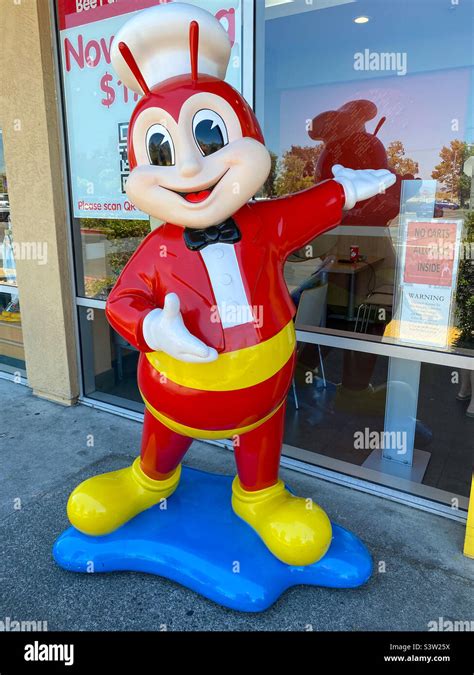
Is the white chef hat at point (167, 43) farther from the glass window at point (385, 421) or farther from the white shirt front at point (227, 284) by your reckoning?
the glass window at point (385, 421)

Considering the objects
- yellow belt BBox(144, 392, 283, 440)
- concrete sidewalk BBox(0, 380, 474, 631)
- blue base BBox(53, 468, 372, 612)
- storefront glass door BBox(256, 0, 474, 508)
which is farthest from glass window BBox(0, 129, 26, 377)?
yellow belt BBox(144, 392, 283, 440)

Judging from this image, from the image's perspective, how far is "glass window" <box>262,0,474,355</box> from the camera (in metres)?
2.88

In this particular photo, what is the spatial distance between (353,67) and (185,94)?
9.68 feet

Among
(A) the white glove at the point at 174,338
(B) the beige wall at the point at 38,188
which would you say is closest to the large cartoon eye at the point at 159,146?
(A) the white glove at the point at 174,338

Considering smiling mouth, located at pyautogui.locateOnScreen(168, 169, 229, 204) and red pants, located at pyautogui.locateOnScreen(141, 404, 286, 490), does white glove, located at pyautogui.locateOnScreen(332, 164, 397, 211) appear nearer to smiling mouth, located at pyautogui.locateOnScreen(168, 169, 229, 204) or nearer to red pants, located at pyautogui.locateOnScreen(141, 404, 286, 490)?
smiling mouth, located at pyautogui.locateOnScreen(168, 169, 229, 204)

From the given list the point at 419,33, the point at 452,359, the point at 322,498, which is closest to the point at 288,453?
the point at 322,498

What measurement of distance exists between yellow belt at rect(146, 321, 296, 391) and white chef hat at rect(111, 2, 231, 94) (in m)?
1.01

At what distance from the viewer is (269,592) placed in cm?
204

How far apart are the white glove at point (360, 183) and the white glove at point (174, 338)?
0.87 metres

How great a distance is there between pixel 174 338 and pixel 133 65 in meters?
0.99

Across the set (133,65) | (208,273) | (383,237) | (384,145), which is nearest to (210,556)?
(208,273)

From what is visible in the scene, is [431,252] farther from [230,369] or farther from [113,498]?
[113,498]

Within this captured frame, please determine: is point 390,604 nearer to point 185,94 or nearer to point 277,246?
point 277,246
